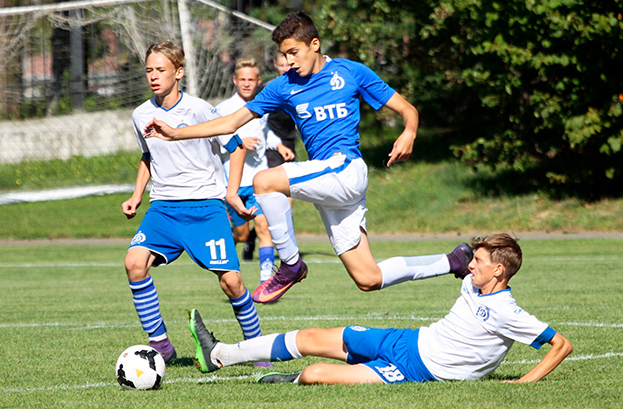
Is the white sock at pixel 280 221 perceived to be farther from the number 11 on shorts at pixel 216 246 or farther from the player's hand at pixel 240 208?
the number 11 on shorts at pixel 216 246

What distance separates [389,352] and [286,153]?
17.9ft

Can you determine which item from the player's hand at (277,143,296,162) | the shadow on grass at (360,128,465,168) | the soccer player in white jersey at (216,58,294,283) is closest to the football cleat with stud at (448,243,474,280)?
the soccer player in white jersey at (216,58,294,283)


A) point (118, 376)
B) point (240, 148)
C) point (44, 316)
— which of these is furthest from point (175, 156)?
point (44, 316)

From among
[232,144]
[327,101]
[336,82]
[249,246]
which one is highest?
[336,82]

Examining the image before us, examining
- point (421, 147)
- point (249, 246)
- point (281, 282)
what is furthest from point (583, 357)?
point (421, 147)

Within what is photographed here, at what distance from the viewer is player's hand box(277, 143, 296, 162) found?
9797 millimetres

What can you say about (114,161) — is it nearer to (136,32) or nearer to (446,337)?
(136,32)

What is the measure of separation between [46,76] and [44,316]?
45.8 feet

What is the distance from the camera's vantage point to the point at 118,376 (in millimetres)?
4684

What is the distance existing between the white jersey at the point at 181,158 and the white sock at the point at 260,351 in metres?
1.28

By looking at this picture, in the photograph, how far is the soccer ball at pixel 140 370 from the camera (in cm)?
462

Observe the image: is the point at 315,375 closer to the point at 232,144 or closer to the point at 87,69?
the point at 232,144

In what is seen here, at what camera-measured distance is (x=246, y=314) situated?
5594mm

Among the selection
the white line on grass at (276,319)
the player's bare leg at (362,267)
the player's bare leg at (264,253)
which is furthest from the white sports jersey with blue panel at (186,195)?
the player's bare leg at (264,253)
